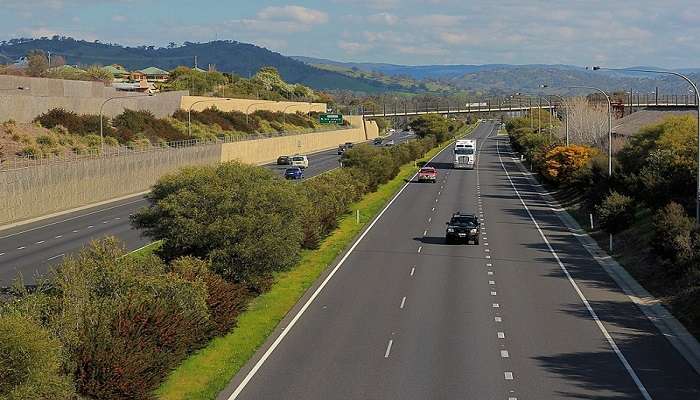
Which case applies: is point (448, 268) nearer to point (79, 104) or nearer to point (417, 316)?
point (417, 316)

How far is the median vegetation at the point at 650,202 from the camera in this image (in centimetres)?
A: 3272

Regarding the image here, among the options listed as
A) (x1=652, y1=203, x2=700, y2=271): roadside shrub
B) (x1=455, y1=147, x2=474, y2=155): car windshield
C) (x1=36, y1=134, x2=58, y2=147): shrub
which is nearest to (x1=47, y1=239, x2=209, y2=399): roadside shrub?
(x1=652, y1=203, x2=700, y2=271): roadside shrub

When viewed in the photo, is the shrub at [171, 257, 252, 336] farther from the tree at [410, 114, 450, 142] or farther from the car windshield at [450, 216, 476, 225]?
the tree at [410, 114, 450, 142]

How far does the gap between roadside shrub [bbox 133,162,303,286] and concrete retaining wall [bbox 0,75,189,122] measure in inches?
1911

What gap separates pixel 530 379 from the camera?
21188 millimetres

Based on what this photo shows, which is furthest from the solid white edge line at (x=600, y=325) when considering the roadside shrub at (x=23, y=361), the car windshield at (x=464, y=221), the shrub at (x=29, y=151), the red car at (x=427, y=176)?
the shrub at (x=29, y=151)

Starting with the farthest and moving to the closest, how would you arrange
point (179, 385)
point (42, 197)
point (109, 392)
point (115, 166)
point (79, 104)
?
1. point (79, 104)
2. point (115, 166)
3. point (42, 197)
4. point (179, 385)
5. point (109, 392)

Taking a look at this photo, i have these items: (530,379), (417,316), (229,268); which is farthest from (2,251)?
(530,379)

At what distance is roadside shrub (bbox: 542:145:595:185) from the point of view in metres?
72.1

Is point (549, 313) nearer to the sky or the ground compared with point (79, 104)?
nearer to the ground

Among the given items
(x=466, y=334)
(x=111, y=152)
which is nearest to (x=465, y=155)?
(x=111, y=152)

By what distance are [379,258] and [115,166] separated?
3544 centimetres

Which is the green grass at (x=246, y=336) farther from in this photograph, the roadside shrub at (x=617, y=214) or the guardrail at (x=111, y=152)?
the guardrail at (x=111, y=152)

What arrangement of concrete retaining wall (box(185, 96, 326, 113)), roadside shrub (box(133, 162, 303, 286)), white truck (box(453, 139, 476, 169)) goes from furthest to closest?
concrete retaining wall (box(185, 96, 326, 113))
white truck (box(453, 139, 476, 169))
roadside shrub (box(133, 162, 303, 286))
